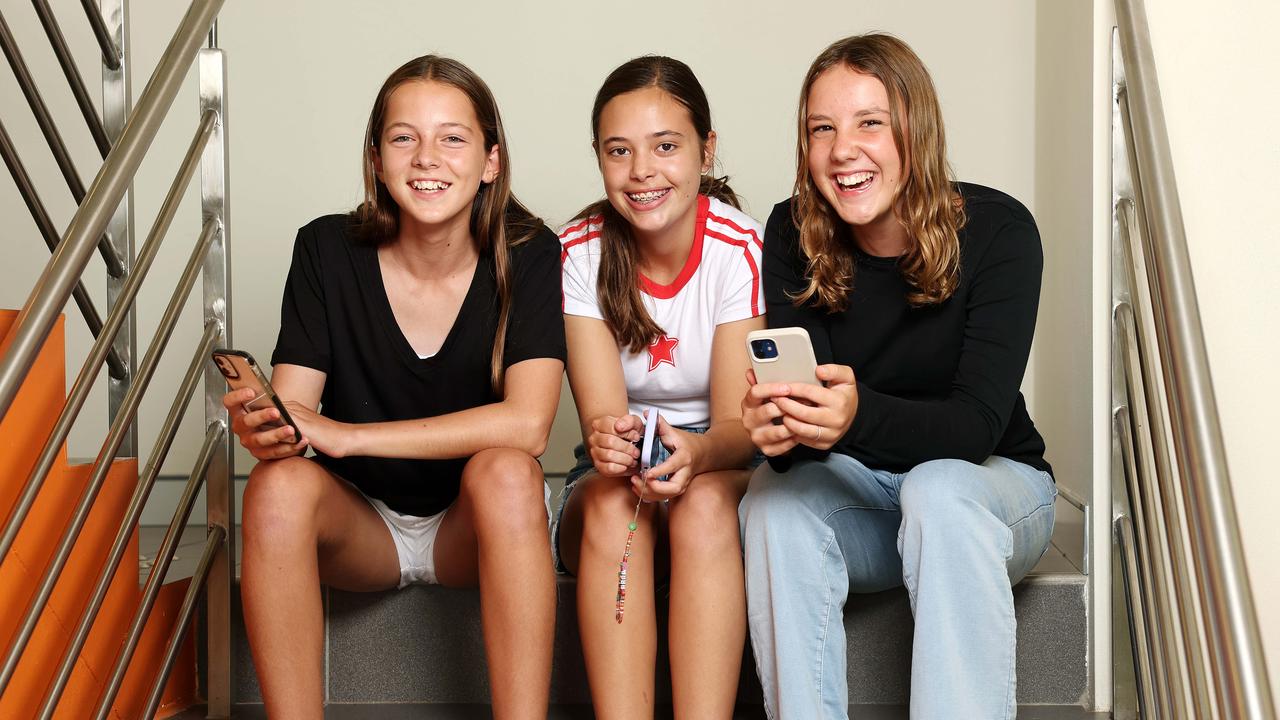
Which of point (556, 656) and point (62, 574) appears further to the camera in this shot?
point (556, 656)

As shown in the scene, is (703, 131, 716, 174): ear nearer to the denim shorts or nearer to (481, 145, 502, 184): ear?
(481, 145, 502, 184): ear

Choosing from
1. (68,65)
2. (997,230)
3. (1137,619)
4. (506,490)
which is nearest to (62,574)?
(506,490)

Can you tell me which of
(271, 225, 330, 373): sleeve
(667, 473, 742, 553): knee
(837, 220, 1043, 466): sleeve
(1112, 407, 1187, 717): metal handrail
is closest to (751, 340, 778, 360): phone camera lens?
(837, 220, 1043, 466): sleeve

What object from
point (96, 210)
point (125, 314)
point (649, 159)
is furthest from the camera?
point (649, 159)

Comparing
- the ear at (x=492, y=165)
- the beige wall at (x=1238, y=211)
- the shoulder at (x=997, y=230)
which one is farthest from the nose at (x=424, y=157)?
the beige wall at (x=1238, y=211)

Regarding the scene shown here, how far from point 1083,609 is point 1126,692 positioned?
5.1 inches

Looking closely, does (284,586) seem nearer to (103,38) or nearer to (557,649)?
(557,649)

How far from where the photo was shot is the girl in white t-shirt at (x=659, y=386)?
1.37 metres

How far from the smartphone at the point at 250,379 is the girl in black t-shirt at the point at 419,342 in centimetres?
5

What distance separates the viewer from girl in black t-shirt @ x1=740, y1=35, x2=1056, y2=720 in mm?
1235

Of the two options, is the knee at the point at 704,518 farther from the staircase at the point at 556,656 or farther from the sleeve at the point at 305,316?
the sleeve at the point at 305,316

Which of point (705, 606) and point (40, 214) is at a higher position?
point (40, 214)

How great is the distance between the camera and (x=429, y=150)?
5.22ft

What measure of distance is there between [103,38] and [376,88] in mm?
1188
